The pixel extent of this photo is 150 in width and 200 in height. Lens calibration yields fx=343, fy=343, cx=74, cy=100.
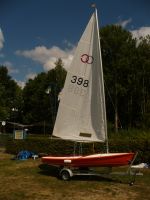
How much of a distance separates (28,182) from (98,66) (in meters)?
6.55

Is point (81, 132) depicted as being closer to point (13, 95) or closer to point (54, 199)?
point (54, 199)

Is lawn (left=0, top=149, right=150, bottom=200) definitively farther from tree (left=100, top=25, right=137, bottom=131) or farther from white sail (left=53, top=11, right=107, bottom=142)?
tree (left=100, top=25, right=137, bottom=131)

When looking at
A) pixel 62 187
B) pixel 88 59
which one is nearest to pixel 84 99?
pixel 88 59

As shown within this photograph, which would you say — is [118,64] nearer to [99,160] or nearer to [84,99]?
[84,99]

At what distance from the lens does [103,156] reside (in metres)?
15.9

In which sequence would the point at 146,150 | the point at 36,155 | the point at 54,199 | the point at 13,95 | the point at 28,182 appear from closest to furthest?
the point at 54,199 < the point at 28,182 < the point at 146,150 < the point at 36,155 < the point at 13,95

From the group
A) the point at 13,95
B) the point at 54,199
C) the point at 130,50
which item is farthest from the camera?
the point at 13,95

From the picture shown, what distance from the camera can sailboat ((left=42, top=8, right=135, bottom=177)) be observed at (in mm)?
16859

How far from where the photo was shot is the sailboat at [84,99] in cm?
1686

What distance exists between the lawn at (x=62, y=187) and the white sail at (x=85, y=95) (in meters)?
2.25

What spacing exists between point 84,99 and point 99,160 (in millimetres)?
3216

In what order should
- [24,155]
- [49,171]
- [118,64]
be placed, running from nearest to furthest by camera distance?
[49,171] → [24,155] → [118,64]

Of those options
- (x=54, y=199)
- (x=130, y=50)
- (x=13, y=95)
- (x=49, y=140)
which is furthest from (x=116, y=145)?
(x=13, y=95)

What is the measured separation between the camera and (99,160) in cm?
1596
